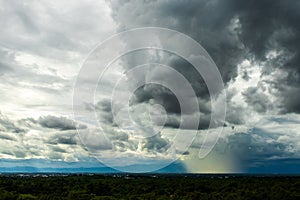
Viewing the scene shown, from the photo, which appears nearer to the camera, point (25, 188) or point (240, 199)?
point (240, 199)

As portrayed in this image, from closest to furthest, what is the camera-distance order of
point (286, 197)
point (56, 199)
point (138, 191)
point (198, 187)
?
point (56, 199), point (286, 197), point (138, 191), point (198, 187)

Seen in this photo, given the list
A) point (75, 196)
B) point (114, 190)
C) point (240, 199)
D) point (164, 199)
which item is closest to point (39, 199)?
point (75, 196)

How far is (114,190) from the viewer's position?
11144cm

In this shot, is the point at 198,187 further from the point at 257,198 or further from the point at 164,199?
the point at 164,199

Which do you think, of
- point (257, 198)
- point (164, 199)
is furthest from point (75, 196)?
point (257, 198)

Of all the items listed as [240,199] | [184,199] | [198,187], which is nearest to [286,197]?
[240,199]

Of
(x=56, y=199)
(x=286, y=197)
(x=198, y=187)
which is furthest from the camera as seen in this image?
(x=198, y=187)

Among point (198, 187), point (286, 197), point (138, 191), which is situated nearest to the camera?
point (286, 197)

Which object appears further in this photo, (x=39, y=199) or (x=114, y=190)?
(x=114, y=190)

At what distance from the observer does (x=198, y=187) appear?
125 meters

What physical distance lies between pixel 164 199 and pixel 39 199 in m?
27.5

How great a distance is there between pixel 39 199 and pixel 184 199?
31800mm

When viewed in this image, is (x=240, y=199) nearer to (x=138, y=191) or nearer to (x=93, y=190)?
(x=138, y=191)

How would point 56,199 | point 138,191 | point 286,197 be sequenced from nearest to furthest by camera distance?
point 56,199, point 286,197, point 138,191
